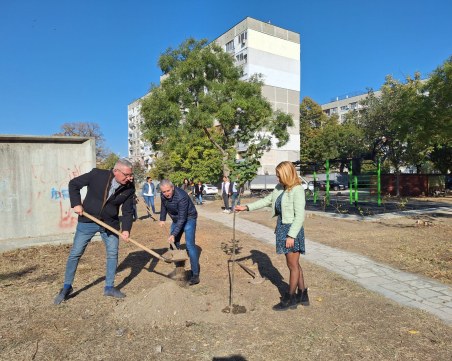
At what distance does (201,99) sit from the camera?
19750 millimetres

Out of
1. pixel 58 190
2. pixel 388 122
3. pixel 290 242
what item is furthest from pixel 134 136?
pixel 290 242

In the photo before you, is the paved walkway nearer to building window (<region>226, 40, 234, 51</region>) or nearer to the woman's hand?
the woman's hand

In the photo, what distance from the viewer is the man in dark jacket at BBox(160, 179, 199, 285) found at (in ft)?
16.2

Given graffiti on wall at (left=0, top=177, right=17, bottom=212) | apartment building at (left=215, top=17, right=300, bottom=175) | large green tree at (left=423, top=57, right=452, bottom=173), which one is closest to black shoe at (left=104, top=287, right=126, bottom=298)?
graffiti on wall at (left=0, top=177, right=17, bottom=212)

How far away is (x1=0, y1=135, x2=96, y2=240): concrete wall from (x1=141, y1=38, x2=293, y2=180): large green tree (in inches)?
441

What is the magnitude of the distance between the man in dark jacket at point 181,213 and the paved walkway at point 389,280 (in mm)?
2453

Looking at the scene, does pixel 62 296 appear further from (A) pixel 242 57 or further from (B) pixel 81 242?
(A) pixel 242 57

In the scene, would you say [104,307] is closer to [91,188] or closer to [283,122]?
[91,188]

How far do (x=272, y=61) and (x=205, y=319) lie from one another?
47181 mm

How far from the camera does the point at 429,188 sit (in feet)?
87.1

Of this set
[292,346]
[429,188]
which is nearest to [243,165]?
[292,346]

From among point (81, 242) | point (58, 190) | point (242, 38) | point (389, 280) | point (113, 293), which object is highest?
point (242, 38)

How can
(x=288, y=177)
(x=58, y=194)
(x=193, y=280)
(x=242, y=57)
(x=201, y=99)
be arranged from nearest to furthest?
(x=288, y=177), (x=193, y=280), (x=58, y=194), (x=201, y=99), (x=242, y=57)

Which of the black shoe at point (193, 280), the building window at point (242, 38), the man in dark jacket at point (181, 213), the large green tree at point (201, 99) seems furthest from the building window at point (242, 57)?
the black shoe at point (193, 280)
